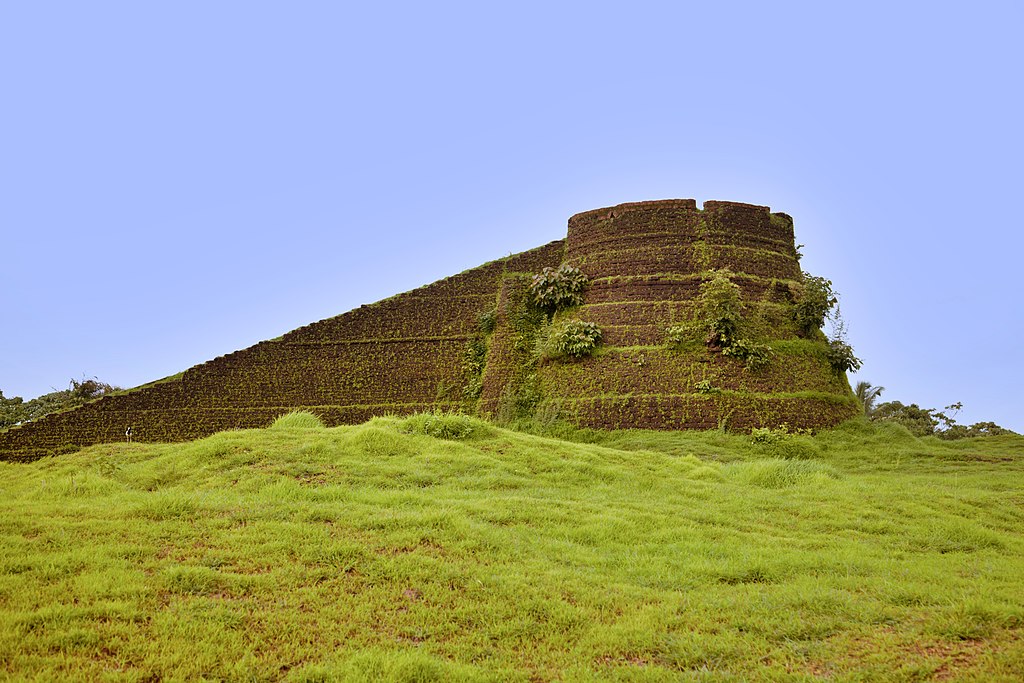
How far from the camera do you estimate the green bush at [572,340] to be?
21.2 metres

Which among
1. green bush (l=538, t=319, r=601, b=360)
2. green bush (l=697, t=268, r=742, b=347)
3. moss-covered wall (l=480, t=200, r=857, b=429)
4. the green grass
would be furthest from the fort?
the green grass

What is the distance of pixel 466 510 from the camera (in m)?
9.02

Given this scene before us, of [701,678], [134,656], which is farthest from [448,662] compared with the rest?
[134,656]

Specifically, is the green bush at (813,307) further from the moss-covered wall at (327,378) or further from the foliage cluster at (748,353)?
the moss-covered wall at (327,378)

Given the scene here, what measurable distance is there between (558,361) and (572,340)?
0.85 metres

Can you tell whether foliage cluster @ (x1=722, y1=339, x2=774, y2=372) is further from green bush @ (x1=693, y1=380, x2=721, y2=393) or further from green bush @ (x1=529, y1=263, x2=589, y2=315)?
green bush @ (x1=529, y1=263, x2=589, y2=315)

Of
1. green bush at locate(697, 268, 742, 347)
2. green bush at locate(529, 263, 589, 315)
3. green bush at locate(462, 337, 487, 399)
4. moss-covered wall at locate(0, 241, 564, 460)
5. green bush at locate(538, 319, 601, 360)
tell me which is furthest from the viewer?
moss-covered wall at locate(0, 241, 564, 460)

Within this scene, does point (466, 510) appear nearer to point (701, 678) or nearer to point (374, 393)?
point (701, 678)

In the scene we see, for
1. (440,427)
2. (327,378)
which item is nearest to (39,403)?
(327,378)

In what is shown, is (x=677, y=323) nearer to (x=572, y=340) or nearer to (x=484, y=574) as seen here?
(x=572, y=340)

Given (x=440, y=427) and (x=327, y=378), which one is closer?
(x=440, y=427)

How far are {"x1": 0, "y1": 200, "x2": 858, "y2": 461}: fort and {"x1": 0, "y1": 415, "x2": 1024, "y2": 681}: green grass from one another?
7789 mm

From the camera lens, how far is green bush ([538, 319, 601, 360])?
21.2m

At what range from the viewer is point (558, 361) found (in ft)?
71.8
